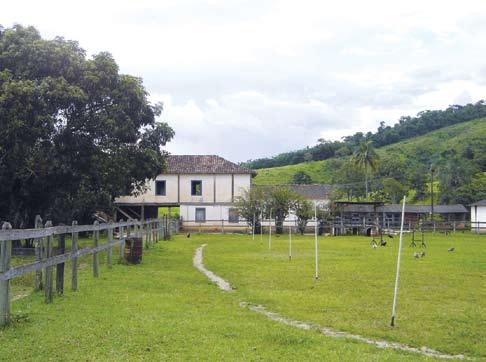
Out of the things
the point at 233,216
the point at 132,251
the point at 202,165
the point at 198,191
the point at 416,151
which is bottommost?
the point at 132,251

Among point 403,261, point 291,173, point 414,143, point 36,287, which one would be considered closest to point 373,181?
point 291,173

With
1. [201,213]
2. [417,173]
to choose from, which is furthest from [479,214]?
[417,173]

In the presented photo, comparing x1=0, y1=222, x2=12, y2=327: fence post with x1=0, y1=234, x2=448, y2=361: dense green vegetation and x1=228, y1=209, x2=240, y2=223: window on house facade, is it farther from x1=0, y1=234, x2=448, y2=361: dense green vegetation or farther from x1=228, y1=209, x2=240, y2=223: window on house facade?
x1=228, y1=209, x2=240, y2=223: window on house facade

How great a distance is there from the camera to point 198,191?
178 ft

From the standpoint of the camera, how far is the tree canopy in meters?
21.2

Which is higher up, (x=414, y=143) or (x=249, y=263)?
(x=414, y=143)

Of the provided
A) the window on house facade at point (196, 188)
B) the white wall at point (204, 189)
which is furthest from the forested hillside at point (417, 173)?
the window on house facade at point (196, 188)

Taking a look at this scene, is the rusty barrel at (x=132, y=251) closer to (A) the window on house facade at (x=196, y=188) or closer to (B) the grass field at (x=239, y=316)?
(B) the grass field at (x=239, y=316)

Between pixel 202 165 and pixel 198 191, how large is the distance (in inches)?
95.7

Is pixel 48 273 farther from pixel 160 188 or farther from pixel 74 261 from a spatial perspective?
pixel 160 188

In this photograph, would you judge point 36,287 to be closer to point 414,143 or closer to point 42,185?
point 42,185

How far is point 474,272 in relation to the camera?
59.4ft

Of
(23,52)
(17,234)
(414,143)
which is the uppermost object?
(414,143)

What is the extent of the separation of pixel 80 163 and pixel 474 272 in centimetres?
Result: 1451
